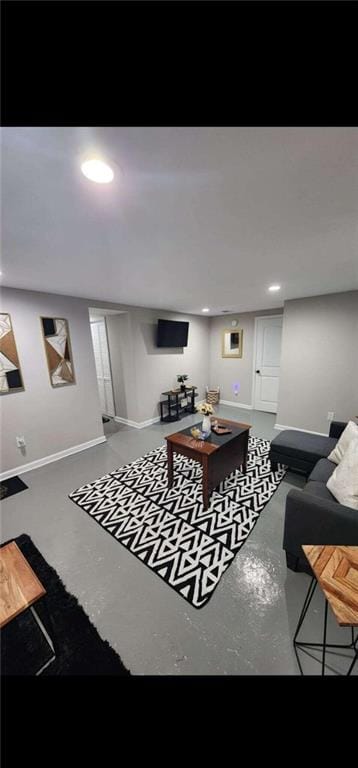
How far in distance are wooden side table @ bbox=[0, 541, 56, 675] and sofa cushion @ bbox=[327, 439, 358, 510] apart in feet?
5.85

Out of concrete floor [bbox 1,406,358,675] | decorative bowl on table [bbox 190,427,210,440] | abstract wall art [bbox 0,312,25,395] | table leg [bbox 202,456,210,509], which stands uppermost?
abstract wall art [bbox 0,312,25,395]

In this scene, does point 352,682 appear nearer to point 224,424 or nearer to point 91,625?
point 91,625

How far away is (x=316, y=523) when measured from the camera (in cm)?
141

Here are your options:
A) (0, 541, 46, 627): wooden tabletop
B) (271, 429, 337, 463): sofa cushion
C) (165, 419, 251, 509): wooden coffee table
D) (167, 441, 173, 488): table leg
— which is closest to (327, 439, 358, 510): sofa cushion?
(271, 429, 337, 463): sofa cushion

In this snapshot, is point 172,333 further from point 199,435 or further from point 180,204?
point 180,204

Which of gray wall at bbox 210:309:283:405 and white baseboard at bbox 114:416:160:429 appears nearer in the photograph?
white baseboard at bbox 114:416:160:429

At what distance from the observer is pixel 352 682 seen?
3.17ft

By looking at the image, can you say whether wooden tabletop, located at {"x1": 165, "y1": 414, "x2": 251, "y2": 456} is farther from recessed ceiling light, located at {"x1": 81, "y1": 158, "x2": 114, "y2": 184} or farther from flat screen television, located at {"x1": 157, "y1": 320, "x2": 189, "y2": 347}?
flat screen television, located at {"x1": 157, "y1": 320, "x2": 189, "y2": 347}

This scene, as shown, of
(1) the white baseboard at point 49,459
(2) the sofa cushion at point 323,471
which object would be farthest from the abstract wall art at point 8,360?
(2) the sofa cushion at point 323,471

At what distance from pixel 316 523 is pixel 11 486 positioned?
303cm

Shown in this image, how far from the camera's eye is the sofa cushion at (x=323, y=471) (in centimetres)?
195

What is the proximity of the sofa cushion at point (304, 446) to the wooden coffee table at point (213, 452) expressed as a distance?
16.5 inches

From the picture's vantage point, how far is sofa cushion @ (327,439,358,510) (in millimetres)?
1473

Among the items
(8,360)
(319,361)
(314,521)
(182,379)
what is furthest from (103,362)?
(314,521)
